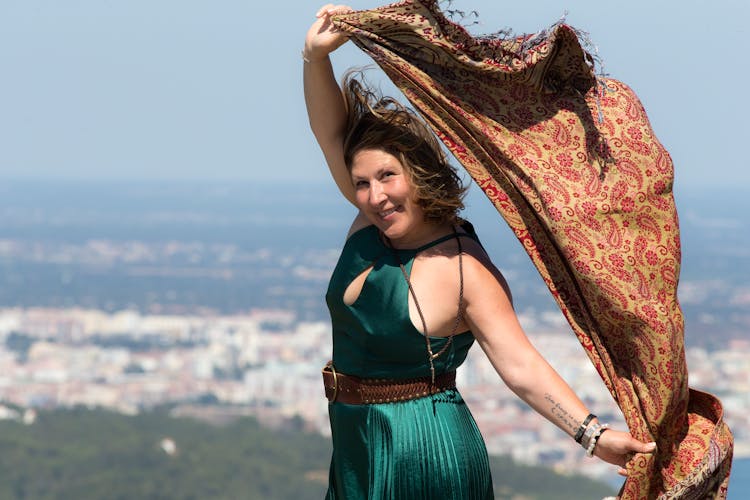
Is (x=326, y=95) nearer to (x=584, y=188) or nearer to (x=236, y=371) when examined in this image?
(x=584, y=188)

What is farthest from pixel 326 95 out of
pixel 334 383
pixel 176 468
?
pixel 176 468

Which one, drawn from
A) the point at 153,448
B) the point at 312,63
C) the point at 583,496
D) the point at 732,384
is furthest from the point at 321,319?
the point at 312,63

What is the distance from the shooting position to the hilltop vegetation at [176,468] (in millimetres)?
42781

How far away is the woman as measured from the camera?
2771mm

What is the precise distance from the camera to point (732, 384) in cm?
5994

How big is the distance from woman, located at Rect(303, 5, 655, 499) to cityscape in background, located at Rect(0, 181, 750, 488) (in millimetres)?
33379

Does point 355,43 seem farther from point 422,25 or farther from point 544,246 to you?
point 544,246

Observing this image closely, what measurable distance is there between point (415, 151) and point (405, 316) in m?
0.34

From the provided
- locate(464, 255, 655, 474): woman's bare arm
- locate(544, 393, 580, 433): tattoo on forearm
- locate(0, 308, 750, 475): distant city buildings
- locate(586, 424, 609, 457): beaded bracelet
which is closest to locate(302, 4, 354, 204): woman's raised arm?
locate(464, 255, 655, 474): woman's bare arm

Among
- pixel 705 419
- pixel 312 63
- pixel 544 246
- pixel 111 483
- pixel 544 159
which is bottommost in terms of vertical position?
pixel 111 483

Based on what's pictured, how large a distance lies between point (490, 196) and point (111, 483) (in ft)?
140

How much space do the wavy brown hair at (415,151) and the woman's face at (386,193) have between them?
0.01 m

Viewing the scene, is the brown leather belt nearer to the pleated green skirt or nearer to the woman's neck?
the pleated green skirt

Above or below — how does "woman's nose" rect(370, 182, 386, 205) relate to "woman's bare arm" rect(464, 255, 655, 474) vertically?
above
